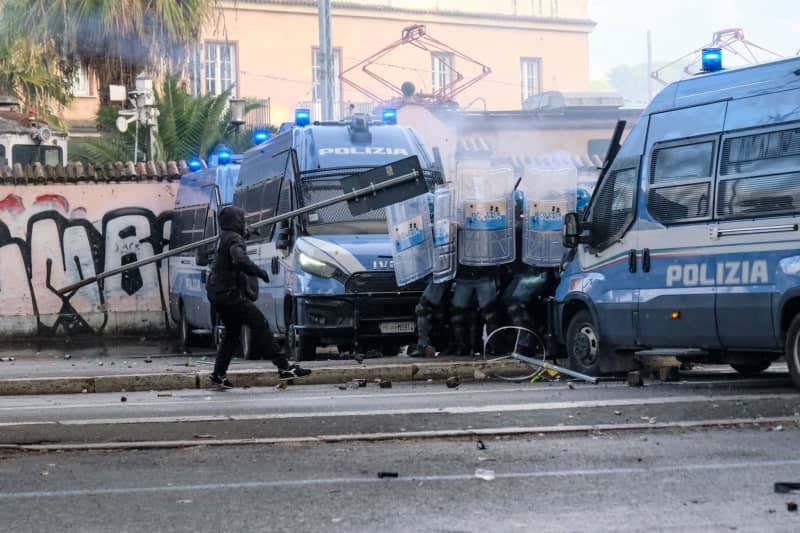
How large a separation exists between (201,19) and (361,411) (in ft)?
73.2

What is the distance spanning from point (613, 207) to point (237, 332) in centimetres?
363

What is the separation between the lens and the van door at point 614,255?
12.2m

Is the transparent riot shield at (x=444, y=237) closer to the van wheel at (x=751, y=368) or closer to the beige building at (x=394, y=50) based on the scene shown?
the van wheel at (x=751, y=368)

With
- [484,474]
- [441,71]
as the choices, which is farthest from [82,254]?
[441,71]

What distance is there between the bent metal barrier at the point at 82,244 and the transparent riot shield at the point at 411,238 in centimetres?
968

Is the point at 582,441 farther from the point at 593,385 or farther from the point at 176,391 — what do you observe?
the point at 176,391

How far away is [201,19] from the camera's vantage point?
1227 inches

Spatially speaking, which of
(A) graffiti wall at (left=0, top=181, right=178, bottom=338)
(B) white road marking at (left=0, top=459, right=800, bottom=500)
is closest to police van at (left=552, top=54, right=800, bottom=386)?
(B) white road marking at (left=0, top=459, right=800, bottom=500)

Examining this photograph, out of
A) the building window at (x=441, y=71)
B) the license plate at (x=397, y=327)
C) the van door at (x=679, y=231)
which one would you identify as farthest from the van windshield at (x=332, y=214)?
the building window at (x=441, y=71)

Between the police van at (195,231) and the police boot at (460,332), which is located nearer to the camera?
the police boot at (460,332)

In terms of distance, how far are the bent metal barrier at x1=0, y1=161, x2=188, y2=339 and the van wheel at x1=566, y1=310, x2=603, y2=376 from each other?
485 inches

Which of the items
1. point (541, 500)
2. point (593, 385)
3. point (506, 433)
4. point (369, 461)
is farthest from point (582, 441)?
point (593, 385)

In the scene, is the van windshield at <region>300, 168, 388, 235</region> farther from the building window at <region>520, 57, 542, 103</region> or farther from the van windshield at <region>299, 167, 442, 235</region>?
the building window at <region>520, 57, 542, 103</region>

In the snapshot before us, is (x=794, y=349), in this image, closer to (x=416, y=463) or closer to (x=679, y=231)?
(x=679, y=231)
